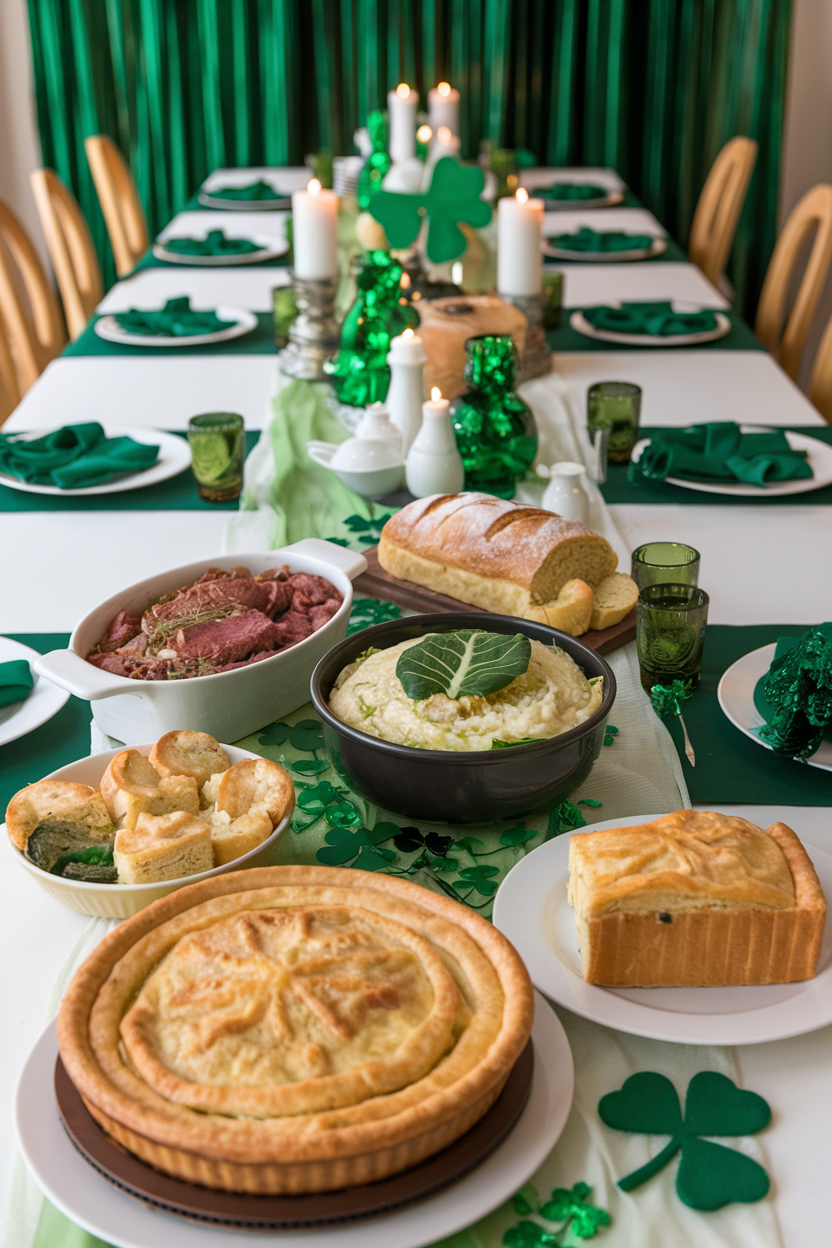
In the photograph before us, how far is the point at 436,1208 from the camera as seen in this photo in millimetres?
600

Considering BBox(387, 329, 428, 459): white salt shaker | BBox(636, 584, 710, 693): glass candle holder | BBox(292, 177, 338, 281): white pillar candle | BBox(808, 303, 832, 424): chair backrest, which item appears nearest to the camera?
BBox(636, 584, 710, 693): glass candle holder

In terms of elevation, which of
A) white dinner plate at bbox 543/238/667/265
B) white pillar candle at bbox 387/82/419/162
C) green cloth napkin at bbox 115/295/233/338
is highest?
white pillar candle at bbox 387/82/419/162

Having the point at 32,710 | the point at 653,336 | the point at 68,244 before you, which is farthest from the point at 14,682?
the point at 68,244

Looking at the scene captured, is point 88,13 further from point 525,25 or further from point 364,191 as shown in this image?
point 364,191

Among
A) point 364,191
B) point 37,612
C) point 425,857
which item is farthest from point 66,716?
point 364,191

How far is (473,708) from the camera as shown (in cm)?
96

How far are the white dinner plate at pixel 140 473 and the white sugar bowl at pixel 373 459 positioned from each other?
26cm

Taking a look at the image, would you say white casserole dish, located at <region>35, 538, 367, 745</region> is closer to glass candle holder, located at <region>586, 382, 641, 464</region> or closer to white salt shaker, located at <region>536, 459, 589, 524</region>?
white salt shaker, located at <region>536, 459, 589, 524</region>

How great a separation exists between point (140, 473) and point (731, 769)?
3.37 feet

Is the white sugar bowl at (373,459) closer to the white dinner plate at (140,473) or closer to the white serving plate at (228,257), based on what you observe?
the white dinner plate at (140,473)

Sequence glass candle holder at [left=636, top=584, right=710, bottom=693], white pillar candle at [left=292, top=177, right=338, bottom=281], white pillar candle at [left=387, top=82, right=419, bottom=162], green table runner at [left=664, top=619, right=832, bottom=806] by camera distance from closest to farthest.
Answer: green table runner at [left=664, top=619, right=832, bottom=806], glass candle holder at [left=636, top=584, right=710, bottom=693], white pillar candle at [left=292, top=177, right=338, bottom=281], white pillar candle at [left=387, top=82, right=419, bottom=162]

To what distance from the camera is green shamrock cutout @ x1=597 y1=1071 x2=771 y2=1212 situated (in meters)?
0.65

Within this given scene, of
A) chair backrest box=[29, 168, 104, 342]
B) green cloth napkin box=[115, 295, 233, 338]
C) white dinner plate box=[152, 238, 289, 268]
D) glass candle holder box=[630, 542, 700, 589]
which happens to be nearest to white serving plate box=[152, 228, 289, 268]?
white dinner plate box=[152, 238, 289, 268]

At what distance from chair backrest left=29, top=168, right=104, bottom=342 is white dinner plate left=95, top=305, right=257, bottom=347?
3.24 ft
